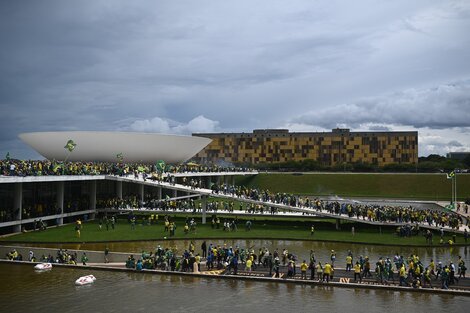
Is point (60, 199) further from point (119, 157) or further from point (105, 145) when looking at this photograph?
point (105, 145)

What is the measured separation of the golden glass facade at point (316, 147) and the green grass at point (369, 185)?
2462 cm

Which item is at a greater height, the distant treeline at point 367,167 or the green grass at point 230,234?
the distant treeline at point 367,167

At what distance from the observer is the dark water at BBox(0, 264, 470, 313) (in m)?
14.5

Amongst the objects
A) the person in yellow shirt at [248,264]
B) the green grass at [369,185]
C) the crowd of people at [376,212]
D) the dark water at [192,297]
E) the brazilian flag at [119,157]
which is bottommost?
the dark water at [192,297]

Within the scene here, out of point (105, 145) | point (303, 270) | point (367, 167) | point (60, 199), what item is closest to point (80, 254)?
point (303, 270)

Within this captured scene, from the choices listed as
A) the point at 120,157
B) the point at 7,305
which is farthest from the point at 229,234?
the point at 120,157

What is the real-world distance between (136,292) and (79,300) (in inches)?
73.9

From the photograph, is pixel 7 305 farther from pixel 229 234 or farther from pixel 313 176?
pixel 313 176

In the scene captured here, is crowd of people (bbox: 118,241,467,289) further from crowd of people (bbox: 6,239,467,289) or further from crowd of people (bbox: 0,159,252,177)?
crowd of people (bbox: 0,159,252,177)

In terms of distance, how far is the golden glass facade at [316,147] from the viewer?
95.0 metres

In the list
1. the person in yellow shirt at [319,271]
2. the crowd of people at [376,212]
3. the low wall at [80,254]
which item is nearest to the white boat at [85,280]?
the low wall at [80,254]

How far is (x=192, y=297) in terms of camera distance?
15.7 metres

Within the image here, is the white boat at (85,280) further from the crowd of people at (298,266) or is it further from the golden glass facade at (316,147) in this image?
the golden glass facade at (316,147)

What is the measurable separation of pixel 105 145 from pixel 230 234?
2690cm
